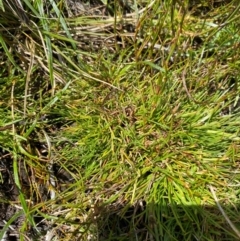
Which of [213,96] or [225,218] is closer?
[225,218]

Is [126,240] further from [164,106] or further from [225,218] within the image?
[164,106]

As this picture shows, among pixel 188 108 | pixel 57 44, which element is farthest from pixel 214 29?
pixel 57 44

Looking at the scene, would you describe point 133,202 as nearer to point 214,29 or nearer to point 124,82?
point 124,82

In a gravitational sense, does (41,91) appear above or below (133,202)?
above

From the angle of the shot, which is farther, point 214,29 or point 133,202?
point 214,29

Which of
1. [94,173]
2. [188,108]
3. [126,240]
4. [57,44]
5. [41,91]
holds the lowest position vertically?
[126,240]

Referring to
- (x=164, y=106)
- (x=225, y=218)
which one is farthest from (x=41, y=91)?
(x=225, y=218)
